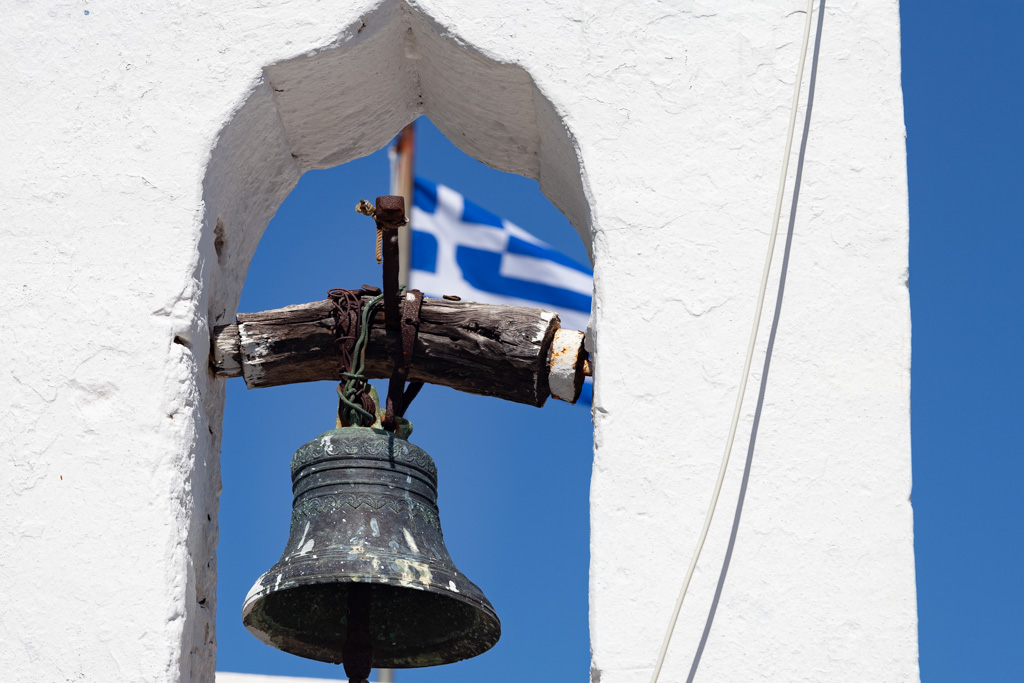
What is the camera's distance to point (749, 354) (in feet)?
7.80

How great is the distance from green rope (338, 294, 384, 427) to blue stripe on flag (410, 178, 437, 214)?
3.73 m

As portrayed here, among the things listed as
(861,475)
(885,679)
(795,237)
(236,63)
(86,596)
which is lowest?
(885,679)

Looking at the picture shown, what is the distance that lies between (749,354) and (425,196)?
4146mm

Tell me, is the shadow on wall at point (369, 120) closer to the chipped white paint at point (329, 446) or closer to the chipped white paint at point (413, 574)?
the chipped white paint at point (329, 446)

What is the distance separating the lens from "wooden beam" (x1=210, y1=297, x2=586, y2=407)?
265cm

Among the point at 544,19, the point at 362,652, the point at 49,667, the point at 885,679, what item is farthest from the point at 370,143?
the point at 885,679

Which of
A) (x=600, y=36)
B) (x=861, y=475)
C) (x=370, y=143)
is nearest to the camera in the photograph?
(x=861, y=475)

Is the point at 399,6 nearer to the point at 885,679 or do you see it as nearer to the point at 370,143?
the point at 370,143

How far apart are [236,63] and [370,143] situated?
0.46 metres

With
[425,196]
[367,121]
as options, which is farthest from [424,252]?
[367,121]

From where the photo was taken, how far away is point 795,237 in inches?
97.9

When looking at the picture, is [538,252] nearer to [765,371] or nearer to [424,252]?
[424,252]

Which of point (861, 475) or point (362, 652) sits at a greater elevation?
point (861, 475)

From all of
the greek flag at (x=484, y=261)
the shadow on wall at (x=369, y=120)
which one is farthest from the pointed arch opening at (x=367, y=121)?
the greek flag at (x=484, y=261)
